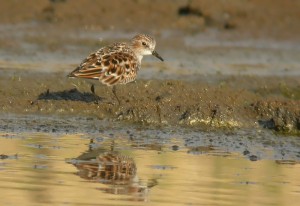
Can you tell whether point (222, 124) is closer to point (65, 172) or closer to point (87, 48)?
point (65, 172)

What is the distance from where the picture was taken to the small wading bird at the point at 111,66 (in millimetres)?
12281

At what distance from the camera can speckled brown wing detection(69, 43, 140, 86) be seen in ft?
40.3

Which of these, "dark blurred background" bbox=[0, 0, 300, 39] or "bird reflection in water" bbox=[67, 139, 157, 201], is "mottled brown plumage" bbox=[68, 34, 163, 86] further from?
"dark blurred background" bbox=[0, 0, 300, 39]

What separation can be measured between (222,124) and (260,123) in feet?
1.77

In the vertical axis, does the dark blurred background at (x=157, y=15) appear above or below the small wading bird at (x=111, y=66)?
above

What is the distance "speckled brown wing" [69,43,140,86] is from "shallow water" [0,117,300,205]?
26.7 inches

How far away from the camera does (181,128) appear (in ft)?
40.6

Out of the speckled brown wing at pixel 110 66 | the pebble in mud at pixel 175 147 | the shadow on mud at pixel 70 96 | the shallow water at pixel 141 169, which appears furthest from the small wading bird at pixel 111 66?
the pebble in mud at pixel 175 147

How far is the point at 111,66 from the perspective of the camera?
A: 12508 mm

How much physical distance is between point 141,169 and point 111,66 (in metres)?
3.02

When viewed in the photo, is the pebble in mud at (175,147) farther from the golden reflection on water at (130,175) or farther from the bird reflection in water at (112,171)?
the bird reflection in water at (112,171)

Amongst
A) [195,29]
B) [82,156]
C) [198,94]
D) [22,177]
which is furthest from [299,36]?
[22,177]

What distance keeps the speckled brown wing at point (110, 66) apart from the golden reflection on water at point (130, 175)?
3.43 ft

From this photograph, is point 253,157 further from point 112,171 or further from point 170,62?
point 170,62
